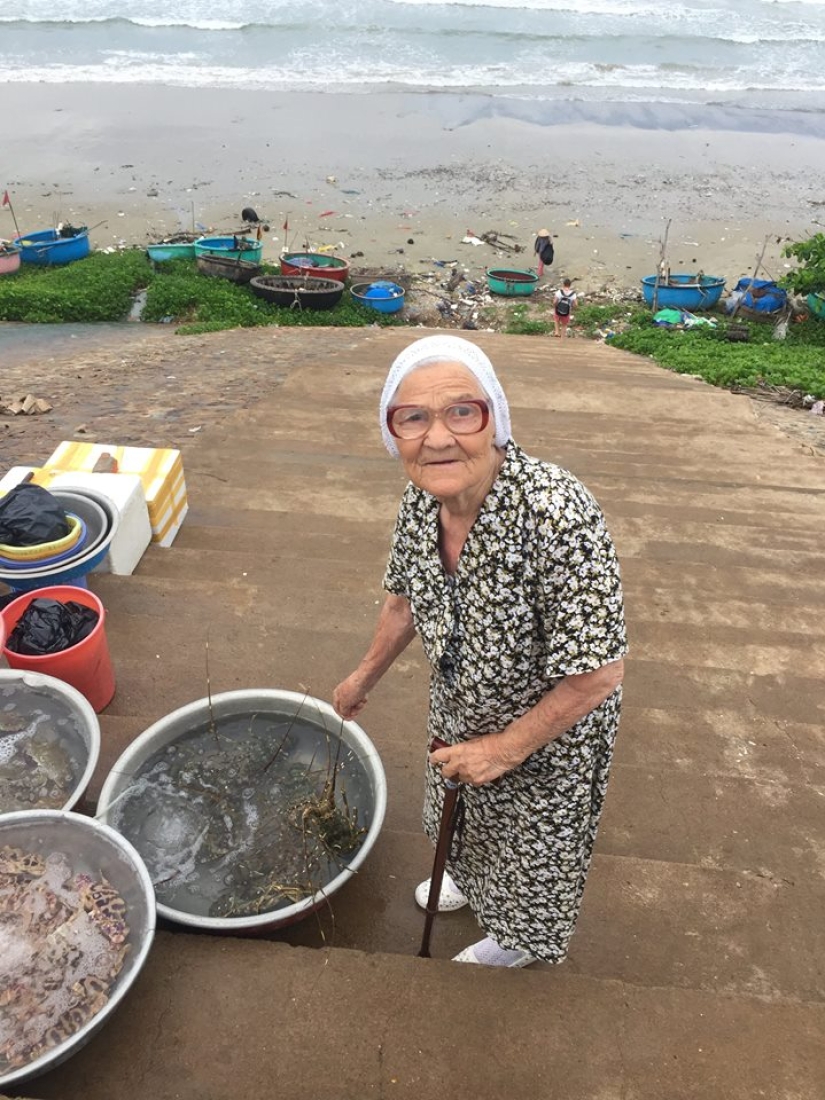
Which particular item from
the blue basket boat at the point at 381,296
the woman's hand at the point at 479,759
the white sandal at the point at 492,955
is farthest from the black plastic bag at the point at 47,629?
the blue basket boat at the point at 381,296

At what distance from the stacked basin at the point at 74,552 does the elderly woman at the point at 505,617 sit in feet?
5.41

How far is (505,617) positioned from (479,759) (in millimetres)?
382

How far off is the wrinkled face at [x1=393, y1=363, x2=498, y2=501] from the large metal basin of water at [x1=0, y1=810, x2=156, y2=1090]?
1269 mm

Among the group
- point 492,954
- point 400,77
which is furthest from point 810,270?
point 400,77

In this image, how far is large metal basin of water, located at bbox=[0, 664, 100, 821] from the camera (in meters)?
2.43

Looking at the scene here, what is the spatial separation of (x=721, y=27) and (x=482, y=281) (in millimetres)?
30909

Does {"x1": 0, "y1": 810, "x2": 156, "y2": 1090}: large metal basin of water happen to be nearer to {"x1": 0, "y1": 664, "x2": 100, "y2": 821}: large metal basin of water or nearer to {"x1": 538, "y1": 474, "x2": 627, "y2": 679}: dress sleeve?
{"x1": 0, "y1": 664, "x2": 100, "y2": 821}: large metal basin of water

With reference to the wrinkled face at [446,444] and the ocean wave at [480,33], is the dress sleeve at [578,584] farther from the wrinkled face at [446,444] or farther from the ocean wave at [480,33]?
the ocean wave at [480,33]

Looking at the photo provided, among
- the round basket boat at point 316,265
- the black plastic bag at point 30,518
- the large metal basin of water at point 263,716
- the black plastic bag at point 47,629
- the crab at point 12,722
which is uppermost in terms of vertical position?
the black plastic bag at point 30,518

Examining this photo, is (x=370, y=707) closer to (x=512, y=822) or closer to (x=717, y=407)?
(x=512, y=822)

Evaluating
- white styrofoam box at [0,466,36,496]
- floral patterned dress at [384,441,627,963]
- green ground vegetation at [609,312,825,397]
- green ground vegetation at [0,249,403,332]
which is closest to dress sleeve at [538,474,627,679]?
floral patterned dress at [384,441,627,963]

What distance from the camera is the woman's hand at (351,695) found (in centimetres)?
233

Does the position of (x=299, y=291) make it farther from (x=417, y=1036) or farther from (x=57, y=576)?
(x=417, y=1036)

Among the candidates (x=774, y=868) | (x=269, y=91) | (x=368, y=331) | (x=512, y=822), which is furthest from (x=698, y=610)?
(x=269, y=91)
